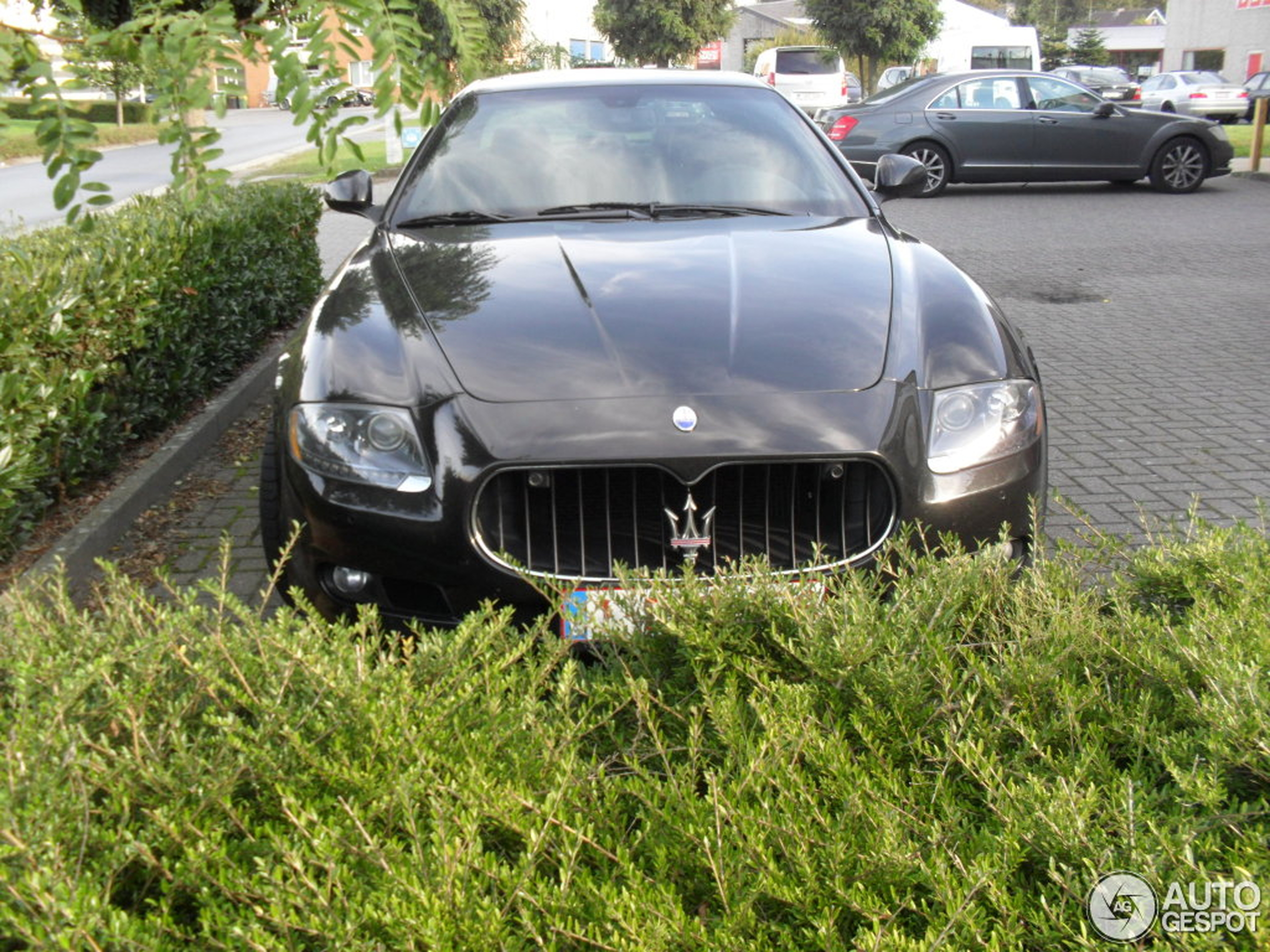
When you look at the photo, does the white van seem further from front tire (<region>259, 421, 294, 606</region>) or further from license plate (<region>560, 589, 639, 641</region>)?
license plate (<region>560, 589, 639, 641</region>)

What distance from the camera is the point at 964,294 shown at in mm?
3688

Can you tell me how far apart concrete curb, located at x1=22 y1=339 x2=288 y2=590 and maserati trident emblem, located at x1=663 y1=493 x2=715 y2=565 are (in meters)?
1.72

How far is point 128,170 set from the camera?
28547 mm

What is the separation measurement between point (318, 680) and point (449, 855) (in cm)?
52

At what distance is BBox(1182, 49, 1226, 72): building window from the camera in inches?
2259

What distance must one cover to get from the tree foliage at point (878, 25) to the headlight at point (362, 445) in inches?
1483

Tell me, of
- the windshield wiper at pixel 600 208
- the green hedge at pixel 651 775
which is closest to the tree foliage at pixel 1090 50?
the windshield wiper at pixel 600 208

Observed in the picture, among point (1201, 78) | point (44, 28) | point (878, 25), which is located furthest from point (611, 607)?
point (1201, 78)

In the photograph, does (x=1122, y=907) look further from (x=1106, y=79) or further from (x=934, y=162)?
(x=1106, y=79)

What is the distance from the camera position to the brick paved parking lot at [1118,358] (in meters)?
5.02

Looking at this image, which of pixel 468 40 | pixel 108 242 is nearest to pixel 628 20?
pixel 108 242

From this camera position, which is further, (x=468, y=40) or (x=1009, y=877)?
(x=468, y=40)

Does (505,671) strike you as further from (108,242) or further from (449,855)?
(108,242)

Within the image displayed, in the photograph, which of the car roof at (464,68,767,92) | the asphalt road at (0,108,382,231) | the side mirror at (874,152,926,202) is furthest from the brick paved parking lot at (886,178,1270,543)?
the asphalt road at (0,108,382,231)
